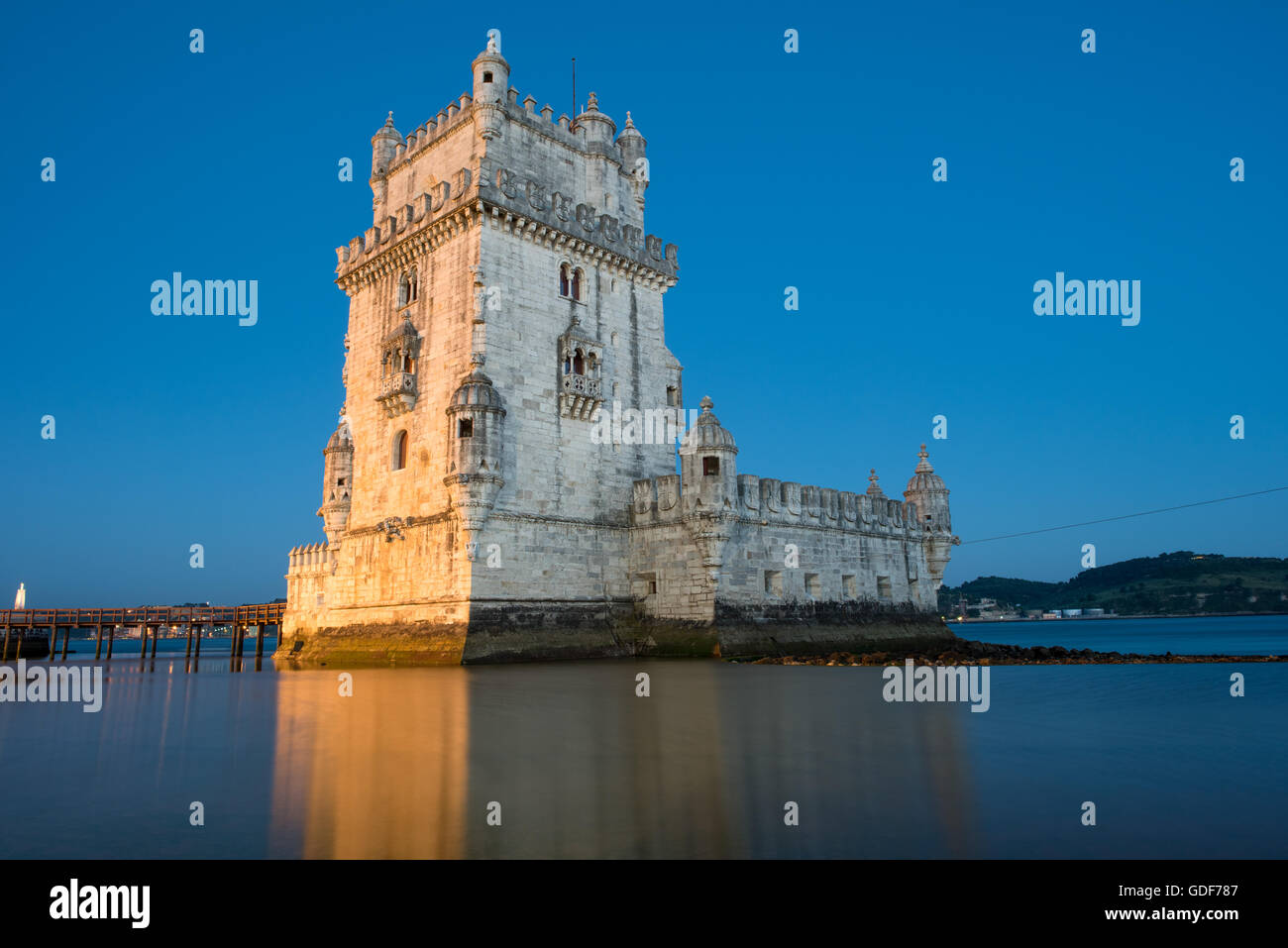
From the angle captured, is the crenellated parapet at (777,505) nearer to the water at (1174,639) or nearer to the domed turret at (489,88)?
the water at (1174,639)

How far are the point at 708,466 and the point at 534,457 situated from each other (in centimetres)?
591

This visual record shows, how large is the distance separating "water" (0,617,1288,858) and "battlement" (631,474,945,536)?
1415cm

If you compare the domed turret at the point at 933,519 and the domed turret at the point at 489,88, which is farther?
the domed turret at the point at 933,519

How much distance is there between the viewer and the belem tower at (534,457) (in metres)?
26.3

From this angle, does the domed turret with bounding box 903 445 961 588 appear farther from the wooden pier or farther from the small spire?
the wooden pier

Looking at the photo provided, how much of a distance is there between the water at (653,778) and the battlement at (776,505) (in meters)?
14.2

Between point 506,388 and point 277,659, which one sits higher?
point 506,388


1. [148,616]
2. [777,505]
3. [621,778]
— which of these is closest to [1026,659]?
[777,505]

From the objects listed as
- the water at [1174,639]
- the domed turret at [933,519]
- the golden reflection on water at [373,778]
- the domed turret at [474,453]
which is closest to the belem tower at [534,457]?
the domed turret at [474,453]
